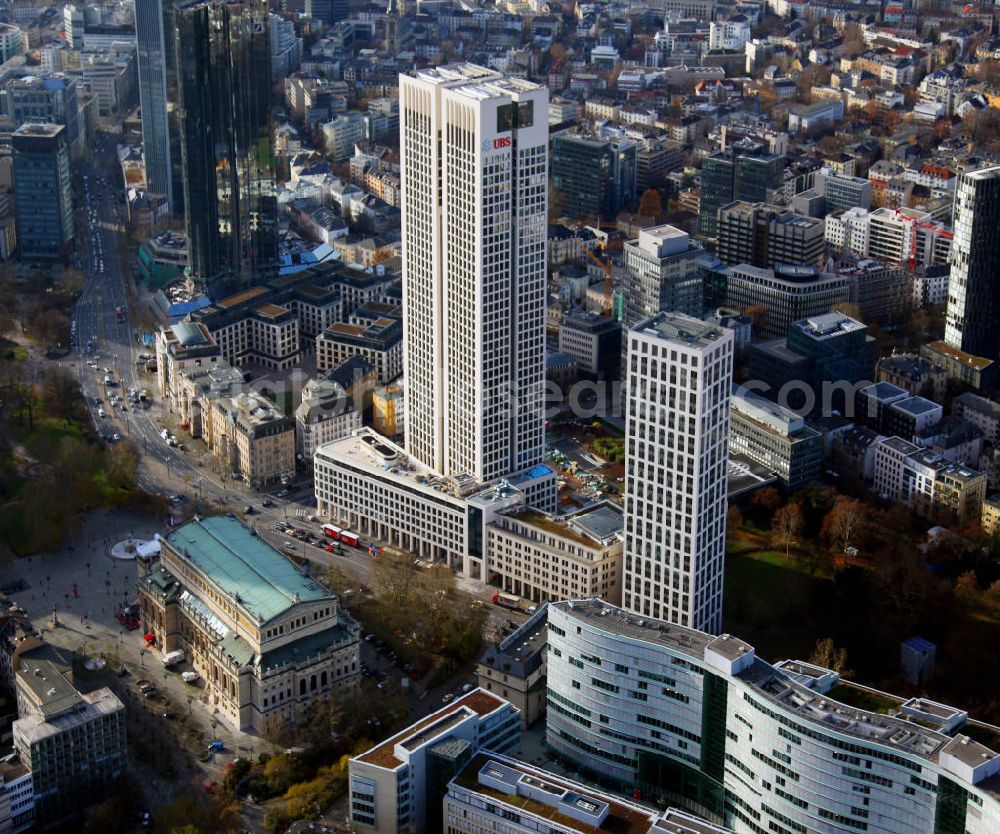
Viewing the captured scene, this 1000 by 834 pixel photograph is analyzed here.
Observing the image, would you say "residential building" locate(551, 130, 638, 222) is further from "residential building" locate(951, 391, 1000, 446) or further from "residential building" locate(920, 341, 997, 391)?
"residential building" locate(951, 391, 1000, 446)

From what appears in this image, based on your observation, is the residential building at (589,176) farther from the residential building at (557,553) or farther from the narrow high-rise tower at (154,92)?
the residential building at (557,553)

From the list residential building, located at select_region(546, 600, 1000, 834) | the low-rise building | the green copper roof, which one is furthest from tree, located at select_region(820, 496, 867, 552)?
the low-rise building

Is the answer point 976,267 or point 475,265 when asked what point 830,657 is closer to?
point 475,265

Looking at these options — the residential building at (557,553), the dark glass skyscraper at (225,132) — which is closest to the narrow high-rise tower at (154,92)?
the dark glass skyscraper at (225,132)

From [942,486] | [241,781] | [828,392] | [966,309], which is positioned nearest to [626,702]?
[241,781]

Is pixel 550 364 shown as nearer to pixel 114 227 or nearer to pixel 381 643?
pixel 381 643
